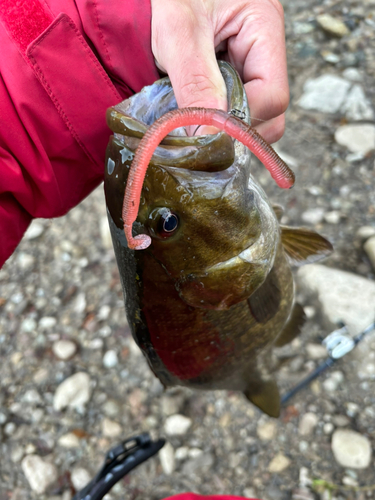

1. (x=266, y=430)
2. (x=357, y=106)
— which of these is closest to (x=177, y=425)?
(x=266, y=430)

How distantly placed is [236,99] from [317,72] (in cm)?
316

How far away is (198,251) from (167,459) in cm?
182

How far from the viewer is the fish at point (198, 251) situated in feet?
4.40

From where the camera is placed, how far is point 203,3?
1.80 meters

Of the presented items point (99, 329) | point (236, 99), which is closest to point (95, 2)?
point (236, 99)

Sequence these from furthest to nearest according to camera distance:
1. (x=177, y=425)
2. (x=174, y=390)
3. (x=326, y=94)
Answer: (x=326, y=94) < (x=174, y=390) < (x=177, y=425)

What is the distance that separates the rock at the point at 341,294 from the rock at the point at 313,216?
0.45m

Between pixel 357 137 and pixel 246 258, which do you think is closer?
pixel 246 258

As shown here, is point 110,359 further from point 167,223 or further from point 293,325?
point 167,223

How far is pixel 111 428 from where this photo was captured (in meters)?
2.87

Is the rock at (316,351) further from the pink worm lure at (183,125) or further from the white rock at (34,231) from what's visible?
the white rock at (34,231)

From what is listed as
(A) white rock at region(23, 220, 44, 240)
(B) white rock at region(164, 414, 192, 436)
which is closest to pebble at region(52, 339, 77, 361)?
(B) white rock at region(164, 414, 192, 436)

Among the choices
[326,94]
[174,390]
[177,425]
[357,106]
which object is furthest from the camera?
[326,94]

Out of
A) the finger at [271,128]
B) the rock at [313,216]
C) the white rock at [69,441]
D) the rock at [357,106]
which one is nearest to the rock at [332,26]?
the rock at [357,106]
